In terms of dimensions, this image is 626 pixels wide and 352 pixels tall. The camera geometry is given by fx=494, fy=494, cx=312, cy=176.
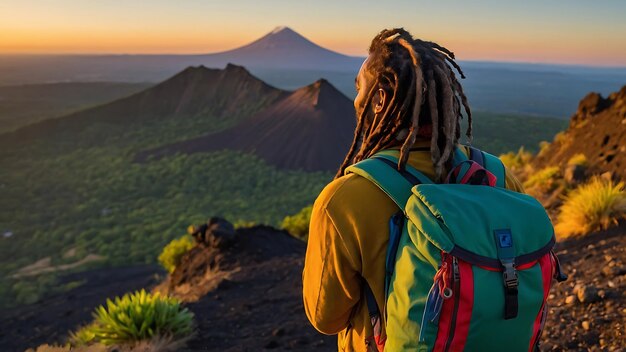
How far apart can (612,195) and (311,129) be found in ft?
126

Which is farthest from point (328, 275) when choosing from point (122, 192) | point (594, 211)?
point (122, 192)

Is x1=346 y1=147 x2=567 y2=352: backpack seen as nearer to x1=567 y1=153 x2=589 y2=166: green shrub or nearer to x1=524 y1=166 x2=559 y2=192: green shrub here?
x1=524 y1=166 x2=559 y2=192: green shrub

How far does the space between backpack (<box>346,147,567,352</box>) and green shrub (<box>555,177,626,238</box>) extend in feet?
16.9

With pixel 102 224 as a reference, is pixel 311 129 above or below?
above

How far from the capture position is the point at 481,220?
138cm

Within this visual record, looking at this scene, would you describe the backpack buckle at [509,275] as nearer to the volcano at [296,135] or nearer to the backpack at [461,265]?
the backpack at [461,265]

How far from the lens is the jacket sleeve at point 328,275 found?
1.51m

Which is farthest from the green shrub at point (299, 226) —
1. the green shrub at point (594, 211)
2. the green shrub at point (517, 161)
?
the green shrub at point (594, 211)

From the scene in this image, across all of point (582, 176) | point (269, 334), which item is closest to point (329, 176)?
point (582, 176)

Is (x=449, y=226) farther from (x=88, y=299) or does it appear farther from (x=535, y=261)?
(x=88, y=299)

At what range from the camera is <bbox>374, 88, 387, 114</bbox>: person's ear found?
1.65 metres

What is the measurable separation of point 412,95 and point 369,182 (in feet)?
1.09

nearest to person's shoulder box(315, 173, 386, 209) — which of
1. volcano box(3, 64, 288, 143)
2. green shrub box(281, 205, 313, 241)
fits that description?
green shrub box(281, 205, 313, 241)

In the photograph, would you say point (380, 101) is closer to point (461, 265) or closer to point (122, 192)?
point (461, 265)
